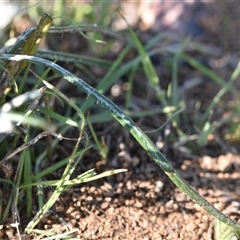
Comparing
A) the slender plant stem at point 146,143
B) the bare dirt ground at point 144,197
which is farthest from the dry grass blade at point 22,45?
the bare dirt ground at point 144,197

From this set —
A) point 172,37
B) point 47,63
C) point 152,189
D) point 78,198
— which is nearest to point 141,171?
point 152,189

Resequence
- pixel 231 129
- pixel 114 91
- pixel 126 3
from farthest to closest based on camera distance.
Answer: pixel 126 3, pixel 114 91, pixel 231 129

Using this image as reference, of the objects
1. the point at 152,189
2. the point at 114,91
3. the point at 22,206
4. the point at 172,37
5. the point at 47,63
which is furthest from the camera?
the point at 172,37

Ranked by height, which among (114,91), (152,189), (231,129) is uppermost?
(114,91)

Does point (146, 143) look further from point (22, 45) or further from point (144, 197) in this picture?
point (22, 45)

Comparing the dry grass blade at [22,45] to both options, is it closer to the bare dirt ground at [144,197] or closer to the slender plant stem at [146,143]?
the slender plant stem at [146,143]

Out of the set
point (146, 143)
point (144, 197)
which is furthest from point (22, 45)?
point (144, 197)

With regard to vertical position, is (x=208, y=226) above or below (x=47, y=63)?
below

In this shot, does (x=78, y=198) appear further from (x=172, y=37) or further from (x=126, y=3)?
(x=126, y=3)
